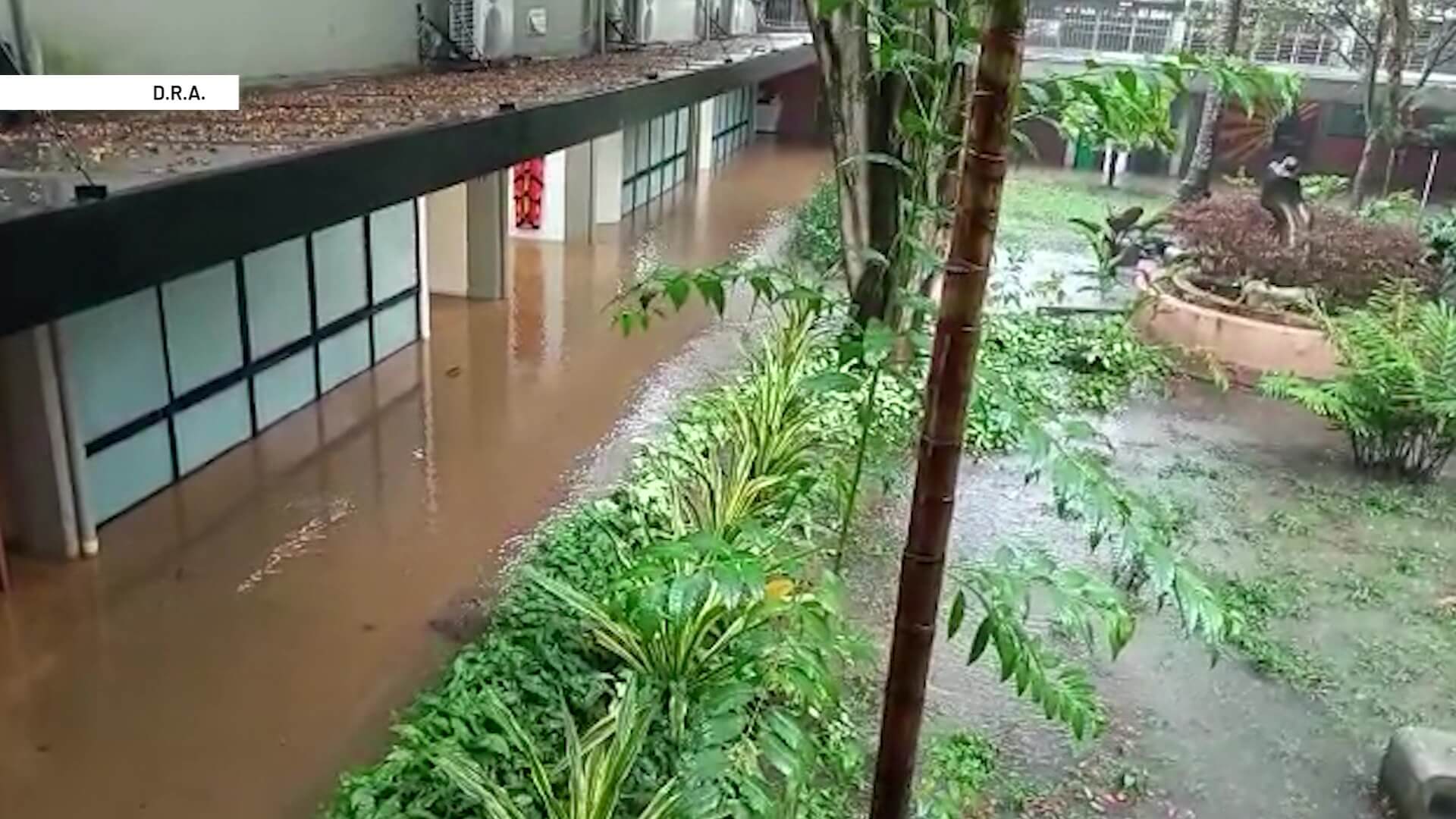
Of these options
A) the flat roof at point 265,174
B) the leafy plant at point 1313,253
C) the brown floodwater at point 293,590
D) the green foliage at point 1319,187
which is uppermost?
the flat roof at point 265,174

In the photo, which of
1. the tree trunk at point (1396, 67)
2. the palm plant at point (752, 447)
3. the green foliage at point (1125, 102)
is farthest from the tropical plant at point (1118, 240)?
the green foliage at point (1125, 102)

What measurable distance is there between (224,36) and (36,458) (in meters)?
2.32

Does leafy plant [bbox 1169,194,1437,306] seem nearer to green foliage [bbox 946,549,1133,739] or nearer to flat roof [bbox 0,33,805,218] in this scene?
flat roof [bbox 0,33,805,218]

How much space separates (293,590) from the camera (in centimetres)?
545

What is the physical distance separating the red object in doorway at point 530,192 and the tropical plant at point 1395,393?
7527 millimetres

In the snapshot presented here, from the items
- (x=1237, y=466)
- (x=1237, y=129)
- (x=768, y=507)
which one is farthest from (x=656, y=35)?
(x=1237, y=129)

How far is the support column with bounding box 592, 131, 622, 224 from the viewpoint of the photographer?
43.7 ft

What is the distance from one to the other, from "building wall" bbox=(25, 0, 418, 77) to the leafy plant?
21.8 ft

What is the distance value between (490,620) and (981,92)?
3981 millimetres

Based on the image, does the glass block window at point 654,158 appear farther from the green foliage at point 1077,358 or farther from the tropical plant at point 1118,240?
the green foliage at point 1077,358

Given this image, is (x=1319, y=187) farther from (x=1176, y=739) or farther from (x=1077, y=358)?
(x=1176, y=739)

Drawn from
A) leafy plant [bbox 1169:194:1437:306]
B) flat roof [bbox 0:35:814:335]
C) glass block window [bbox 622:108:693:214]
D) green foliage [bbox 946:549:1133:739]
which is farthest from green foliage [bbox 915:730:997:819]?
glass block window [bbox 622:108:693:214]

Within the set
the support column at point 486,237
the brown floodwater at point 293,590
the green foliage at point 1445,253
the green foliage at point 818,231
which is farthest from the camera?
the green foliage at point 818,231

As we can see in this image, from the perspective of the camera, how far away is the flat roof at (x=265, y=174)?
2.53m
